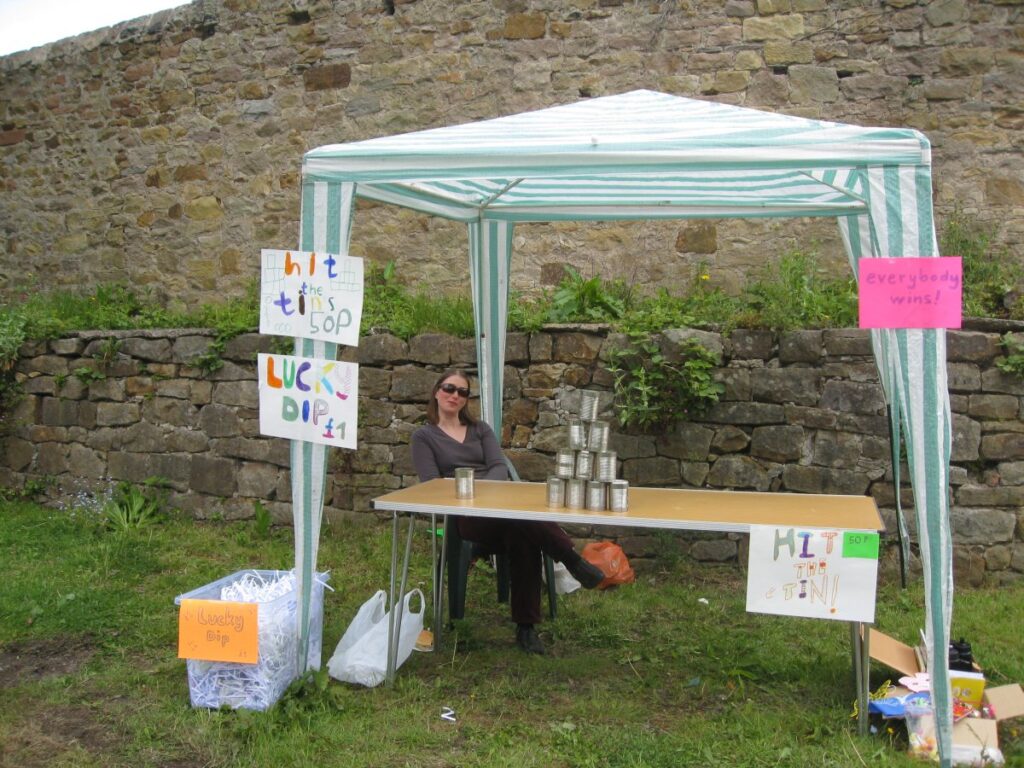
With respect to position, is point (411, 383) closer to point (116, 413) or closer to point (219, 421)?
point (219, 421)

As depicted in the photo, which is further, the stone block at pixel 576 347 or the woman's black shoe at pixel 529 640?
the stone block at pixel 576 347

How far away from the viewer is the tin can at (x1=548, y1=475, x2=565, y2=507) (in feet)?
11.7

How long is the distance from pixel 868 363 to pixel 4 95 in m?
8.10

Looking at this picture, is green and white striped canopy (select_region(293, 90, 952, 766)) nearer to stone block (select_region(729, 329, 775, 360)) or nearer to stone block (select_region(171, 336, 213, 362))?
stone block (select_region(729, 329, 775, 360))

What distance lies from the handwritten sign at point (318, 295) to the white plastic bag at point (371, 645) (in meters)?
1.10

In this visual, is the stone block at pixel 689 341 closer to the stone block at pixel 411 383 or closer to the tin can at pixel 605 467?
the stone block at pixel 411 383

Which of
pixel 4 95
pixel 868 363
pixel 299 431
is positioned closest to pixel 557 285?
pixel 868 363

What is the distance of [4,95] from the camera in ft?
28.8

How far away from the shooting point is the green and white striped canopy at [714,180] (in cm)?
291

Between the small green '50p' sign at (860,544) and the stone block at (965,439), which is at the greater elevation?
the stone block at (965,439)

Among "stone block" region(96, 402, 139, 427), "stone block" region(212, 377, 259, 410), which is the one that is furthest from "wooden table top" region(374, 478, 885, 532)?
"stone block" region(96, 402, 139, 427)

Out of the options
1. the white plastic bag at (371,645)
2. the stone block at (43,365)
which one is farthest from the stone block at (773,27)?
the stone block at (43,365)

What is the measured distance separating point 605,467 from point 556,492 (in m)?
0.22

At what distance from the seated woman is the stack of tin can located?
0.39m
